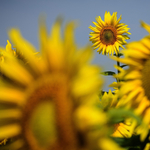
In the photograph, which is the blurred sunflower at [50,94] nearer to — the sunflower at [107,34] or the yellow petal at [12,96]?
the yellow petal at [12,96]

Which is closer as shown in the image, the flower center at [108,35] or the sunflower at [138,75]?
the sunflower at [138,75]

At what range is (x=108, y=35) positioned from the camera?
20.7ft

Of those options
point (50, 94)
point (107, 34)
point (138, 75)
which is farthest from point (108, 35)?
point (50, 94)

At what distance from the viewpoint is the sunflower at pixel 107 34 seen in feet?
20.4

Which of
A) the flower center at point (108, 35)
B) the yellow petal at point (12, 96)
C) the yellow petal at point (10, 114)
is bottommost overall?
the yellow petal at point (10, 114)

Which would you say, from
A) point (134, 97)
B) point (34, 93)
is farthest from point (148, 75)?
point (34, 93)

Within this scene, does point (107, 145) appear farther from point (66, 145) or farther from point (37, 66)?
point (37, 66)

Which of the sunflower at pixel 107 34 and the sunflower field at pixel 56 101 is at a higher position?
the sunflower at pixel 107 34

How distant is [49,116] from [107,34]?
5.63 metres

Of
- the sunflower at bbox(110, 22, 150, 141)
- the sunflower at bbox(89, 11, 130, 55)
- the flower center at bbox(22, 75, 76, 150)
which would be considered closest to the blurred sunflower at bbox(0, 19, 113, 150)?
the flower center at bbox(22, 75, 76, 150)

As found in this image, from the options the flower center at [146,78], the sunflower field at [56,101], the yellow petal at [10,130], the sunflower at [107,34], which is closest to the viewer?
the sunflower field at [56,101]

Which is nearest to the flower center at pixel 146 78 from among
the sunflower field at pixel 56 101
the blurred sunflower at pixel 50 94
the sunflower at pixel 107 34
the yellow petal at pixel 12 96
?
the sunflower field at pixel 56 101

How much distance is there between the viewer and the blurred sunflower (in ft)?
2.91

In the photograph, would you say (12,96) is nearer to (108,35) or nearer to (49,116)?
(49,116)
